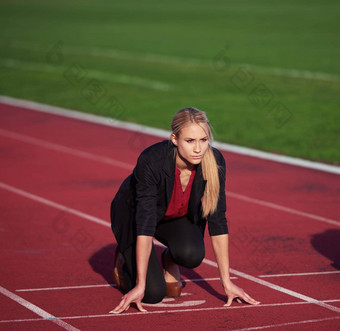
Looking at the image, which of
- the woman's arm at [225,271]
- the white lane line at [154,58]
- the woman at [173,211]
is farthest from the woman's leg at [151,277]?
the white lane line at [154,58]

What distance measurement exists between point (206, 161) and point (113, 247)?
227 cm

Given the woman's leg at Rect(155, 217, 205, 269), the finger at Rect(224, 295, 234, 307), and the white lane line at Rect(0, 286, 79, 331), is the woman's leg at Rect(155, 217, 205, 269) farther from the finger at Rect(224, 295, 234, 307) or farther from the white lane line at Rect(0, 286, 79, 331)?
the white lane line at Rect(0, 286, 79, 331)

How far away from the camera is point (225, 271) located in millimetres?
5562

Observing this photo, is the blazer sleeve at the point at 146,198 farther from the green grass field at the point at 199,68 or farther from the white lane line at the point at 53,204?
the green grass field at the point at 199,68

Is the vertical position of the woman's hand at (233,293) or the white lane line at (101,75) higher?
the white lane line at (101,75)

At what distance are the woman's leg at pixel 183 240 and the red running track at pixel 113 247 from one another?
343mm

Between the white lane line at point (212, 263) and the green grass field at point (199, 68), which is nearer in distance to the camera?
the white lane line at point (212, 263)

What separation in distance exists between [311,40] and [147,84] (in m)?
11.9

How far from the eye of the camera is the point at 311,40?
30.8 metres

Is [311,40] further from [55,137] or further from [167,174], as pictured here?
[167,174]

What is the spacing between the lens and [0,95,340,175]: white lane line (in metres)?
11.5

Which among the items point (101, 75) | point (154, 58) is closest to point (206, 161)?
point (101, 75)

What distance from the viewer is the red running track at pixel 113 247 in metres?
5.55

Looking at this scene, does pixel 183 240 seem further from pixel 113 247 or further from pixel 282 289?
pixel 113 247
